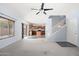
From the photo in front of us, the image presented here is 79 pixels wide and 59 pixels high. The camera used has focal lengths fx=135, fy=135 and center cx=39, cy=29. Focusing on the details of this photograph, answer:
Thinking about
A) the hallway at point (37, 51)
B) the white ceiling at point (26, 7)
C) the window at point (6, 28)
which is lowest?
the hallway at point (37, 51)

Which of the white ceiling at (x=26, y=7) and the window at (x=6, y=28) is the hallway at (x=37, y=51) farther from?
the white ceiling at (x=26, y=7)

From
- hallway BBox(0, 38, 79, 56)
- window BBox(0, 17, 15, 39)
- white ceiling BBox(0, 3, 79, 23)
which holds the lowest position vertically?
hallway BBox(0, 38, 79, 56)

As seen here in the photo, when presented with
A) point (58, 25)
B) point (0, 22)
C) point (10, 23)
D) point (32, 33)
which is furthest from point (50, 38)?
point (32, 33)

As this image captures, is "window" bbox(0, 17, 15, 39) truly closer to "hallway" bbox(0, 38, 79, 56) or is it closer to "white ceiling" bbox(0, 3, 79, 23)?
"white ceiling" bbox(0, 3, 79, 23)

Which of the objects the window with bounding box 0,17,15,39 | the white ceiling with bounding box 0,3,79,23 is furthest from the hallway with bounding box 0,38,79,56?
the white ceiling with bounding box 0,3,79,23

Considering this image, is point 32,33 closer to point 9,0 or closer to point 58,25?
point 58,25

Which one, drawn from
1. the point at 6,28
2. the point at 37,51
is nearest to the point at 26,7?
the point at 6,28

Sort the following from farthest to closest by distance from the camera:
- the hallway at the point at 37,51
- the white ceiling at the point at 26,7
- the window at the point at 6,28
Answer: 1. the window at the point at 6,28
2. the white ceiling at the point at 26,7
3. the hallway at the point at 37,51

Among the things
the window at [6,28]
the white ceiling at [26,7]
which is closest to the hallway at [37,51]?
the window at [6,28]

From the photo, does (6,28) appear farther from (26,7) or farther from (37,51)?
(37,51)

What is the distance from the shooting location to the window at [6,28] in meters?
8.83

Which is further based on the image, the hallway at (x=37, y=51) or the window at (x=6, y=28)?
the window at (x=6, y=28)

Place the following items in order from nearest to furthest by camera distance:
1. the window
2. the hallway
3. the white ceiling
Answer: the hallway < the white ceiling < the window

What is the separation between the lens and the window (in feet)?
29.0
